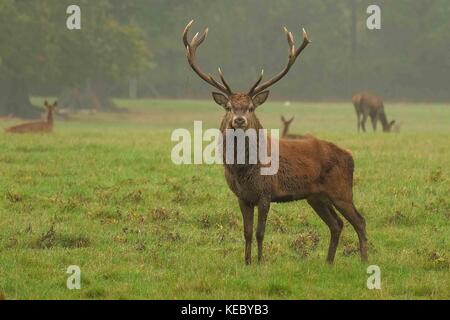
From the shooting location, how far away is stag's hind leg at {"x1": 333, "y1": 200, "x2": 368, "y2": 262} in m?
11.0

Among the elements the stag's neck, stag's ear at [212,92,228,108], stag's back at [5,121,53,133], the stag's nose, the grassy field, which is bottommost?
the grassy field

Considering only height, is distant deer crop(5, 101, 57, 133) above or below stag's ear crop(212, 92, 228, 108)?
below

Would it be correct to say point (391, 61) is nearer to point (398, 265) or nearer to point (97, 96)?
point (97, 96)

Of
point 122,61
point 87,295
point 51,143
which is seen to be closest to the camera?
point 87,295

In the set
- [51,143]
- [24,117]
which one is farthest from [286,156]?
[24,117]

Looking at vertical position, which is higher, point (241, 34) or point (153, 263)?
point (241, 34)

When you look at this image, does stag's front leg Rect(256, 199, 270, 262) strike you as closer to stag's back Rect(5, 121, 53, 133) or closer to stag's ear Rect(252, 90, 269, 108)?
stag's ear Rect(252, 90, 269, 108)

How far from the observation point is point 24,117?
4581cm

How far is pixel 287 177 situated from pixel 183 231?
2.37 metres

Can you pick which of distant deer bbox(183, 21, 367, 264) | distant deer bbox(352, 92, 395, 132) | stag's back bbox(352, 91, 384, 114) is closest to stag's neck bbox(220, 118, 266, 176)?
distant deer bbox(183, 21, 367, 264)

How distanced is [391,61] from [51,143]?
58783 mm

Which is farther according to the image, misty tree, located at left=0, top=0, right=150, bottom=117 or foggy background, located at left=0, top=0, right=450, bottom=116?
foggy background, located at left=0, top=0, right=450, bottom=116

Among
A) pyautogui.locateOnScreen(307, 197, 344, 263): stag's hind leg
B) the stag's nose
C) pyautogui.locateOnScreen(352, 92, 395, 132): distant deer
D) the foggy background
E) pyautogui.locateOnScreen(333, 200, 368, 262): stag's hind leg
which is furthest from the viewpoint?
the foggy background

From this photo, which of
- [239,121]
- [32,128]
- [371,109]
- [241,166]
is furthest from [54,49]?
[239,121]
